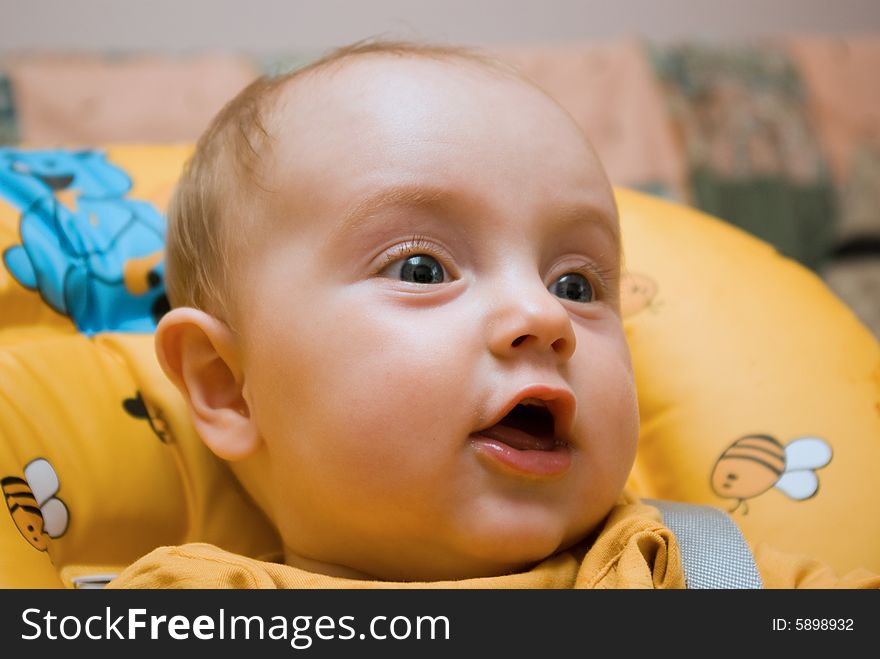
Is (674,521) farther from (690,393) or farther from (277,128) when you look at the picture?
(277,128)

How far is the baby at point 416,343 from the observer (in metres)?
0.74

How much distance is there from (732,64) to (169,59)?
1195mm

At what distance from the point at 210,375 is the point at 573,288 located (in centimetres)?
33

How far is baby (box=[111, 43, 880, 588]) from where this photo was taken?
74 centimetres

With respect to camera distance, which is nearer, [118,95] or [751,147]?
[118,95]

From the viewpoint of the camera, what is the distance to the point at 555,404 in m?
0.76

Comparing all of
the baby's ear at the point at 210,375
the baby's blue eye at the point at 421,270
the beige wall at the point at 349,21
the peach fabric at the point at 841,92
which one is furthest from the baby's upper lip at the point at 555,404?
the peach fabric at the point at 841,92

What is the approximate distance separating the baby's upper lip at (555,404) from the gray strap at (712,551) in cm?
16

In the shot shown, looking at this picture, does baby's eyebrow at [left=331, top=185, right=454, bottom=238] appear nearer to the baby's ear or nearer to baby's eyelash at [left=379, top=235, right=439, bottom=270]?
baby's eyelash at [left=379, top=235, right=439, bottom=270]

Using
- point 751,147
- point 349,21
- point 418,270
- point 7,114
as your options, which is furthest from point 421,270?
point 349,21

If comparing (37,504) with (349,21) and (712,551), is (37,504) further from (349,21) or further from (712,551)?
(349,21)

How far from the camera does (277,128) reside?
875mm

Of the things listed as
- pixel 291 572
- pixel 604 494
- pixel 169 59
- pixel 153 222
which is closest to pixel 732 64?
pixel 169 59
